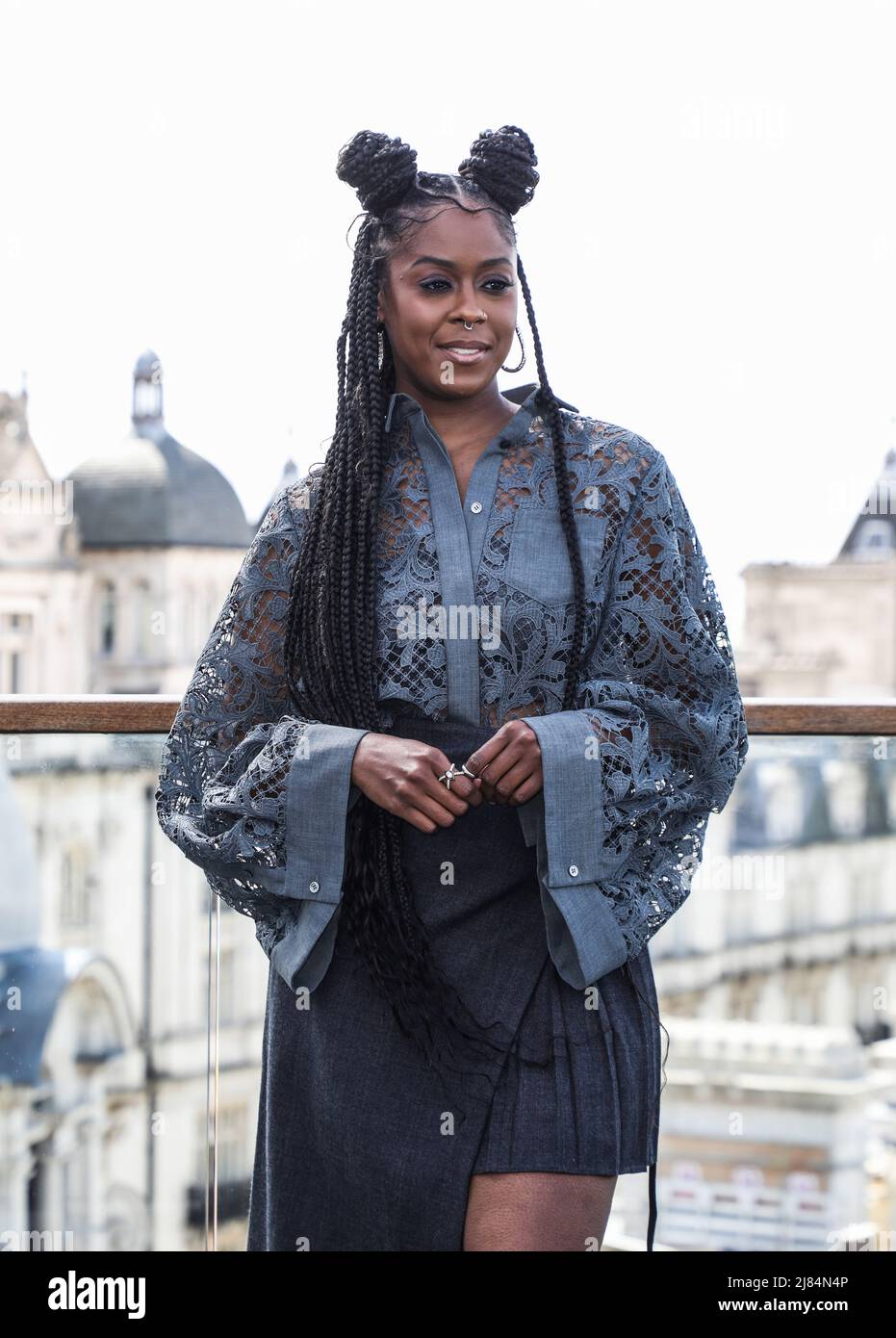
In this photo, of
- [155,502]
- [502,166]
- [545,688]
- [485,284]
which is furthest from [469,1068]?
[155,502]

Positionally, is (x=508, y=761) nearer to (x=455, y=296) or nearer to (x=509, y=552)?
(x=509, y=552)

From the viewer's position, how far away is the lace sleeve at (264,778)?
1.65 meters

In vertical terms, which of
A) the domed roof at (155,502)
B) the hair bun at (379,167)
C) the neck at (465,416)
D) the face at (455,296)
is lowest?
the neck at (465,416)

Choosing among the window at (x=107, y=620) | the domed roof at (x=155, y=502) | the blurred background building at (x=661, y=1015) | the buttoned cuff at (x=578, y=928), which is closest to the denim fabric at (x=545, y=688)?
the buttoned cuff at (x=578, y=928)

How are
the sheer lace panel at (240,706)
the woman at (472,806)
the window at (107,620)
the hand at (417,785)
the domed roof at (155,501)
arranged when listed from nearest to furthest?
the hand at (417,785)
the woman at (472,806)
the sheer lace panel at (240,706)
the window at (107,620)
the domed roof at (155,501)

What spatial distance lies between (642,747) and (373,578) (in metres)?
0.32

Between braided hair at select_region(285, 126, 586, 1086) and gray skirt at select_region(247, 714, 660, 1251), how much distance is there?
1.1 inches

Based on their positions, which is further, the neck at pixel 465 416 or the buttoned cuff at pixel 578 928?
the neck at pixel 465 416

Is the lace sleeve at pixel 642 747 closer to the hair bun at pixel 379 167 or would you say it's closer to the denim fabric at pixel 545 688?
the denim fabric at pixel 545 688

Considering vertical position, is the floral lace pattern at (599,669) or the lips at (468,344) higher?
the lips at (468,344)

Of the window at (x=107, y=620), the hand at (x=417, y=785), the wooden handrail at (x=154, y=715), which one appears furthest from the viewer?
Answer: the window at (x=107, y=620)

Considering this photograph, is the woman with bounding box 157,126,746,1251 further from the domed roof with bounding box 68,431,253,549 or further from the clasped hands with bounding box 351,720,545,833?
the domed roof with bounding box 68,431,253,549

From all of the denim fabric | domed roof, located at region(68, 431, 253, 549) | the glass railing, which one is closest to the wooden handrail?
the glass railing

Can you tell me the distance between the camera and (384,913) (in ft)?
5.44
